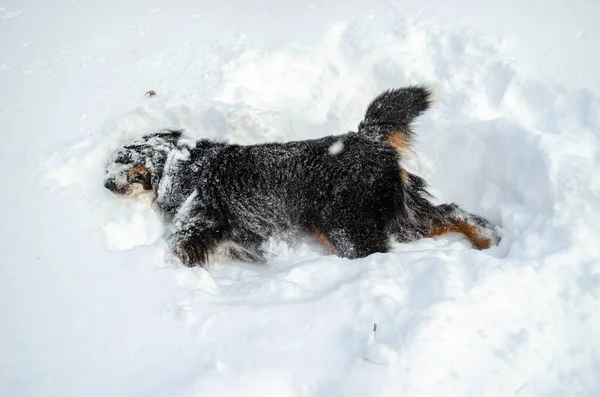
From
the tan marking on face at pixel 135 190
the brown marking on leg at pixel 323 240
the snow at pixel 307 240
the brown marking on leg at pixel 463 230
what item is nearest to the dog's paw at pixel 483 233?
the brown marking on leg at pixel 463 230

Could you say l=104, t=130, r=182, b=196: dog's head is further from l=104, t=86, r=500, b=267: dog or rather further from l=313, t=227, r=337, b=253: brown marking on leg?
l=313, t=227, r=337, b=253: brown marking on leg

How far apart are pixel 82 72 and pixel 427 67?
373cm

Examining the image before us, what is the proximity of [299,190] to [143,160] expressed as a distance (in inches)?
63.1

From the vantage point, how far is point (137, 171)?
4219 mm

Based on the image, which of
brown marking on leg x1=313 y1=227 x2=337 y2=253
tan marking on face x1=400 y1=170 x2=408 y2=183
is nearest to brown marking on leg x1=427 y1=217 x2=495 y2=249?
tan marking on face x1=400 y1=170 x2=408 y2=183

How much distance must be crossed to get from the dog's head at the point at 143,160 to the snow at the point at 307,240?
0.52ft

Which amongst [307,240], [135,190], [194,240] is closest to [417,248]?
[307,240]

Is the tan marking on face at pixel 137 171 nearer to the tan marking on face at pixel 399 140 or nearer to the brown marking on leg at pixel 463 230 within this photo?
the tan marking on face at pixel 399 140

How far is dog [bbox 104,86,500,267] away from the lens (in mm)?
3486

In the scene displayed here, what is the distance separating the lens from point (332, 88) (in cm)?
501

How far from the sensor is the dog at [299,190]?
349 cm

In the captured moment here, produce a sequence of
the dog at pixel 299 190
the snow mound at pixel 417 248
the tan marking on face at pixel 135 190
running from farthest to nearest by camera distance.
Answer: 1. the tan marking on face at pixel 135 190
2. the dog at pixel 299 190
3. the snow mound at pixel 417 248

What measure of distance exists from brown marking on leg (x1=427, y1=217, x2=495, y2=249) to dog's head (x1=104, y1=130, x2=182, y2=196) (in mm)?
2502

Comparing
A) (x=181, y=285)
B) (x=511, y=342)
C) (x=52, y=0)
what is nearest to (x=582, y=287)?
(x=511, y=342)
